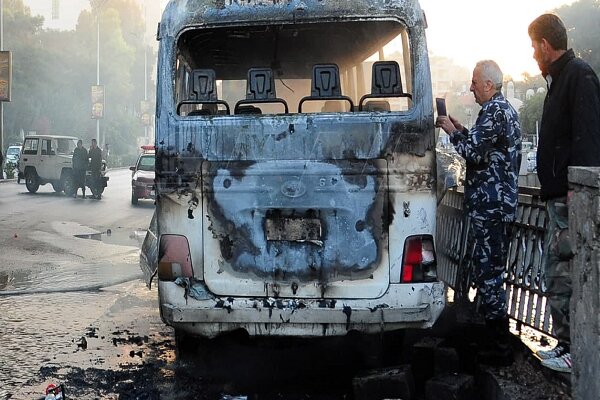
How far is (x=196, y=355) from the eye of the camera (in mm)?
5543

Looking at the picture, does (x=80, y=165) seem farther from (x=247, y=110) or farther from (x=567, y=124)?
(x=567, y=124)

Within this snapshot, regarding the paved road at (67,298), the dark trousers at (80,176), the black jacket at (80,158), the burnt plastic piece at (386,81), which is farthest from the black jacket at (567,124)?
the dark trousers at (80,176)

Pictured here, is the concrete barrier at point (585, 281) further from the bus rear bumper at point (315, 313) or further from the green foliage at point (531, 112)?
the green foliage at point (531, 112)

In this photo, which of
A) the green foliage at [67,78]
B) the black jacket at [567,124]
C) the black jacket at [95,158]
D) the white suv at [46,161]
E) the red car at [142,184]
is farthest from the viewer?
the green foliage at [67,78]

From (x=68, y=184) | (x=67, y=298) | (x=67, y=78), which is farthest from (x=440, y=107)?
(x=67, y=78)

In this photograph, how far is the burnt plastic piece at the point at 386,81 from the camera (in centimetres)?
468

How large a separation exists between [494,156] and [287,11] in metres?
1.70

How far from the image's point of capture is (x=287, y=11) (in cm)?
463

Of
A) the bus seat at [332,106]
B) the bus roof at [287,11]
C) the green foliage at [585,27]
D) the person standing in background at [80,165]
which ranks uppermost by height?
the green foliage at [585,27]

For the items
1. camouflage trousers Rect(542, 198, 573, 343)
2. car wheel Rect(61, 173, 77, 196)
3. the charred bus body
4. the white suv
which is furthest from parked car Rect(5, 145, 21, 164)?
camouflage trousers Rect(542, 198, 573, 343)

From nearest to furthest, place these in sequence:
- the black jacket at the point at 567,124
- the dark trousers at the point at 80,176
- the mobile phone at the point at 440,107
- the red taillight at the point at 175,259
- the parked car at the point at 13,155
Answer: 1. the black jacket at the point at 567,124
2. the red taillight at the point at 175,259
3. the mobile phone at the point at 440,107
4. the dark trousers at the point at 80,176
5. the parked car at the point at 13,155

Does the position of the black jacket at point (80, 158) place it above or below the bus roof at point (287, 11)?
below

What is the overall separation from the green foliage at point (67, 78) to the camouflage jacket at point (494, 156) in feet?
188

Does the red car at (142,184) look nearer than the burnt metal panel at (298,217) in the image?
No
